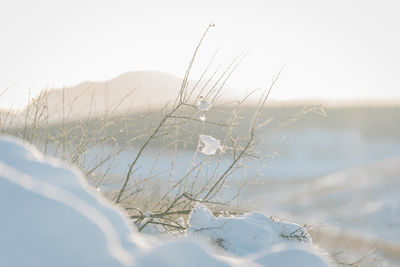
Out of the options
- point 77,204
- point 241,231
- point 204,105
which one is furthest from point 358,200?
point 77,204

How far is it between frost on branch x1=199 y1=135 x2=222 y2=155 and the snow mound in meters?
0.35

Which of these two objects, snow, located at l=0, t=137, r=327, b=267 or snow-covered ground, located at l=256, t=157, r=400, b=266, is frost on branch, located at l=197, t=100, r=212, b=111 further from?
snow-covered ground, located at l=256, t=157, r=400, b=266

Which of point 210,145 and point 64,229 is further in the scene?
point 210,145

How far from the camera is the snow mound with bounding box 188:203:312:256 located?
→ 1134 mm

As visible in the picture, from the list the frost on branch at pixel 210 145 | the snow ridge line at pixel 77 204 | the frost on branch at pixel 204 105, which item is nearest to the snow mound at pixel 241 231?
the frost on branch at pixel 210 145

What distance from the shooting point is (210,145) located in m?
1.60

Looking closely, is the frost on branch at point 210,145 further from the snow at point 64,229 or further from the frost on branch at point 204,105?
the snow at point 64,229

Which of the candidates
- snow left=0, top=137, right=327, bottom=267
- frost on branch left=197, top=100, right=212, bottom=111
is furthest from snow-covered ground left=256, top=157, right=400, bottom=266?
snow left=0, top=137, right=327, bottom=267

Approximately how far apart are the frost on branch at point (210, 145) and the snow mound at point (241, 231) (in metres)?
0.35

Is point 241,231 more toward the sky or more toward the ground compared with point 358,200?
more toward the sky

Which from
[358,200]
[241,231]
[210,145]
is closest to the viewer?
[241,231]

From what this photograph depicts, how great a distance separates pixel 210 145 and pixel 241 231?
487mm

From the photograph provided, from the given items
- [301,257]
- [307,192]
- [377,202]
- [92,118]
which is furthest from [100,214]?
[307,192]

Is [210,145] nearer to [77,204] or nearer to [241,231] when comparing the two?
[241,231]
